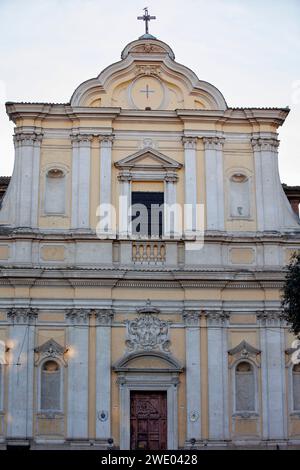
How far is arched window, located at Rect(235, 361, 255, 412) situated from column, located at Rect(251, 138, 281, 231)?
170 inches

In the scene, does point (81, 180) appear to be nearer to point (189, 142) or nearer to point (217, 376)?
point (189, 142)

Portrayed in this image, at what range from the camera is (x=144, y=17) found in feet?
101

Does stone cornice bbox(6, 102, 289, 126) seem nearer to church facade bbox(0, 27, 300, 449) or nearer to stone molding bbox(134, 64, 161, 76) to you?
church facade bbox(0, 27, 300, 449)

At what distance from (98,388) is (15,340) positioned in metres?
2.83

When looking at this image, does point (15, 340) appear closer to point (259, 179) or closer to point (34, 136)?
point (34, 136)

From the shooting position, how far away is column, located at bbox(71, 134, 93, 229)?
2833cm

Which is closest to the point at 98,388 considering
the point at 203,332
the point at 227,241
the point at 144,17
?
the point at 203,332

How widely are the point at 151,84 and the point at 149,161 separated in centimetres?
269

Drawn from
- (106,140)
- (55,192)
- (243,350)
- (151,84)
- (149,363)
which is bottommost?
(149,363)

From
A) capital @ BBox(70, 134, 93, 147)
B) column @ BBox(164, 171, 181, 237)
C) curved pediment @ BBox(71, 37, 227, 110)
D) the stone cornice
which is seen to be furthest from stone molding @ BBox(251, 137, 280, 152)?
capital @ BBox(70, 134, 93, 147)

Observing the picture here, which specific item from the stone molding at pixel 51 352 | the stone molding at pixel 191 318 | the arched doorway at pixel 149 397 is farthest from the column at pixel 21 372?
the stone molding at pixel 191 318

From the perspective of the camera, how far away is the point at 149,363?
90.6 feet

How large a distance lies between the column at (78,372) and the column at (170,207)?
3.59 m

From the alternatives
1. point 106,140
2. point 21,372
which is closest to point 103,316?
point 21,372
